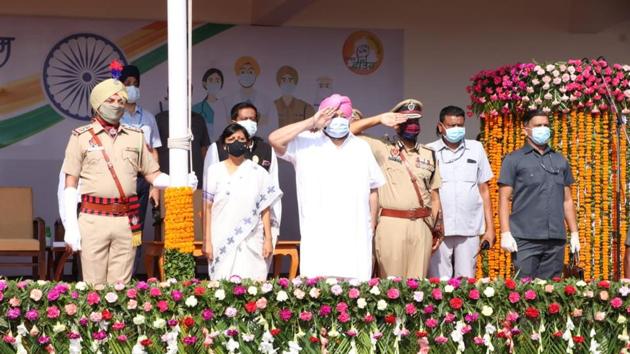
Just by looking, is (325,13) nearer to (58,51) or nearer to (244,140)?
(58,51)

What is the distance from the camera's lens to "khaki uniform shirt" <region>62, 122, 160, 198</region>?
7.74m

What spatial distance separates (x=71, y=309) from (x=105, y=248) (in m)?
1.54

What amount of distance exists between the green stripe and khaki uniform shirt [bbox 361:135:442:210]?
4.36 metres

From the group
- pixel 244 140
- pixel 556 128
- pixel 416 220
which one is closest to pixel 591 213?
pixel 556 128

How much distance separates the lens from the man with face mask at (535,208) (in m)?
8.68

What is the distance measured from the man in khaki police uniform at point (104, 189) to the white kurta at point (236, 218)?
27.5 inches

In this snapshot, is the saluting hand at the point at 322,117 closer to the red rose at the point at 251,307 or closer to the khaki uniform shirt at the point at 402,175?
the khaki uniform shirt at the point at 402,175

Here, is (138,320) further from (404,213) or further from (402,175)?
(402,175)

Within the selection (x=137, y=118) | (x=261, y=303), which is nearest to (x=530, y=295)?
(x=261, y=303)

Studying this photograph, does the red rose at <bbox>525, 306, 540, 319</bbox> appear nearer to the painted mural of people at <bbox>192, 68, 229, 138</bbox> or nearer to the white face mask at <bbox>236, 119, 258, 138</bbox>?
the white face mask at <bbox>236, 119, 258, 138</bbox>

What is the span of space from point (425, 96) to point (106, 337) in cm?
758

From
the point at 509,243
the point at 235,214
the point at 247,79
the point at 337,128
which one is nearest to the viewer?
the point at 337,128

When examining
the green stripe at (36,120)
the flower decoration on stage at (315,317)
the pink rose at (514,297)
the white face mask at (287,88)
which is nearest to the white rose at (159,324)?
the flower decoration on stage at (315,317)

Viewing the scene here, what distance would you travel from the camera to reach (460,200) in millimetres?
9320
